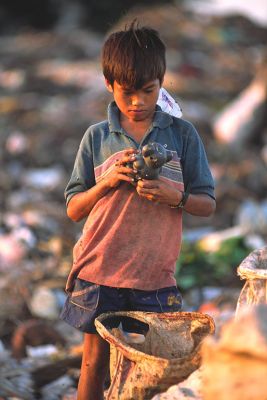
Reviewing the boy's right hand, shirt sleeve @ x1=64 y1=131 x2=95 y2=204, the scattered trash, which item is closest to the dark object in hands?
the boy's right hand

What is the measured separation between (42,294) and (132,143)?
109 inches

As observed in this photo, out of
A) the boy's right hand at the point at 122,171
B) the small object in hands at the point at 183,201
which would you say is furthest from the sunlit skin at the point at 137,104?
the small object in hands at the point at 183,201

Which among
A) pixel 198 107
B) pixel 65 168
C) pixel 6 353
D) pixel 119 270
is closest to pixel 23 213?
pixel 65 168

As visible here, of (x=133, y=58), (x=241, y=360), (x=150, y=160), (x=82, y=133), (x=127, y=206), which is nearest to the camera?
(x=241, y=360)

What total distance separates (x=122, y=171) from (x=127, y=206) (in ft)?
0.57

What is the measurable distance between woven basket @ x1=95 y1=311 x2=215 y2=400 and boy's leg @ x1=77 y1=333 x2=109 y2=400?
12 cm

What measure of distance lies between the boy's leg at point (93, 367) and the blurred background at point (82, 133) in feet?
2.95

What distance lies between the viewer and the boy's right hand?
9.02 ft

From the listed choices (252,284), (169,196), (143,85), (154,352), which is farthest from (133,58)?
(154,352)

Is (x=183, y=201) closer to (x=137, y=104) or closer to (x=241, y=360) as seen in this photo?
(x=137, y=104)

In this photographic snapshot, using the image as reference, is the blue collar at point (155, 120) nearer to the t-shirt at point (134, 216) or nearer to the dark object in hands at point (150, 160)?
the t-shirt at point (134, 216)

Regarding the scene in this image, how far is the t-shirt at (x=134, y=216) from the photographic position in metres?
2.91

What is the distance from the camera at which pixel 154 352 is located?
2934 millimetres

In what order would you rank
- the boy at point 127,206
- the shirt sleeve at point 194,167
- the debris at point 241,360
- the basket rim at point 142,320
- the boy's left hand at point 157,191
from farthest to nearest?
the shirt sleeve at point 194,167
the boy at point 127,206
the boy's left hand at point 157,191
the basket rim at point 142,320
the debris at point 241,360
